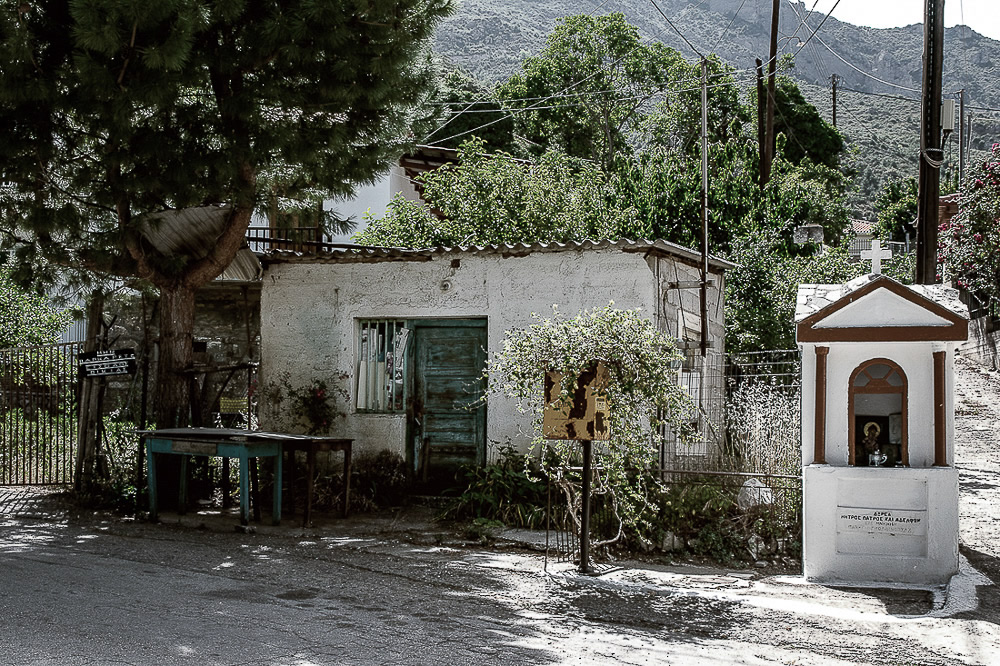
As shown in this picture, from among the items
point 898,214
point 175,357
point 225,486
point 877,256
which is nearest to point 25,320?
point 175,357

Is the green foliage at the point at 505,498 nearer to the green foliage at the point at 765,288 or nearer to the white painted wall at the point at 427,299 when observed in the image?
the white painted wall at the point at 427,299

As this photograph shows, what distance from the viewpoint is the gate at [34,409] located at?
12.3m

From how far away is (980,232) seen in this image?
19.4 metres

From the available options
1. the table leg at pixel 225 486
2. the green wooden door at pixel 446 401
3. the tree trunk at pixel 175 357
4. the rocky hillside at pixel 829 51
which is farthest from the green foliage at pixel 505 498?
the rocky hillside at pixel 829 51

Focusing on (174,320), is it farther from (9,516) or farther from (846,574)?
(846,574)

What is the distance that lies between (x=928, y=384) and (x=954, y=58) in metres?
107

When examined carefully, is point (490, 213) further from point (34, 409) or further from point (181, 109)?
point (34, 409)

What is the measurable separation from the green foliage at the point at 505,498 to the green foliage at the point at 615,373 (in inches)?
69.5

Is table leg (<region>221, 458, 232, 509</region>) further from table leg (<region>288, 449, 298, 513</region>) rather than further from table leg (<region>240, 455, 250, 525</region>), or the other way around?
table leg (<region>240, 455, 250, 525</region>)

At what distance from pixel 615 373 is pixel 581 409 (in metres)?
0.39

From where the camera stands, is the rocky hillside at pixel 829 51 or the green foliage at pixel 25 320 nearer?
the green foliage at pixel 25 320

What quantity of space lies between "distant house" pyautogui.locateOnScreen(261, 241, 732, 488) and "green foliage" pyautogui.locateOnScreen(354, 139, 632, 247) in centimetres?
475

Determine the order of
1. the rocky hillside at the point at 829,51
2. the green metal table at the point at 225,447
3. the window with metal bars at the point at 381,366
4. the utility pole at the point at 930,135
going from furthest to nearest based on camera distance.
Result: the rocky hillside at the point at 829,51
the window with metal bars at the point at 381,366
the utility pole at the point at 930,135
the green metal table at the point at 225,447

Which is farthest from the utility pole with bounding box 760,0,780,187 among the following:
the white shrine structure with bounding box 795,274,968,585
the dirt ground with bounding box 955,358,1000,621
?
the white shrine structure with bounding box 795,274,968,585
